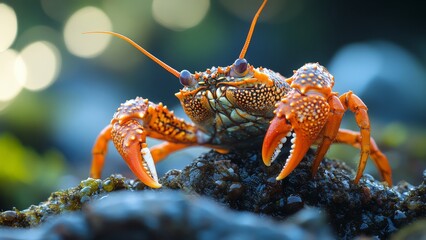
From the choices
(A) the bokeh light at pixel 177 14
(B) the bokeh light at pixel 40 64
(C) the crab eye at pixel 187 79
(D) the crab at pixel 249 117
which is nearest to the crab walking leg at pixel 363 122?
(D) the crab at pixel 249 117

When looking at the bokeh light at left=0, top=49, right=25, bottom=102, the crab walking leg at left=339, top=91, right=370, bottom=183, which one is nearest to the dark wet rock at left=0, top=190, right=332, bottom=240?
the crab walking leg at left=339, top=91, right=370, bottom=183

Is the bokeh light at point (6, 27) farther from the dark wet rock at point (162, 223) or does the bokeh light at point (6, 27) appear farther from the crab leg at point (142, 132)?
the dark wet rock at point (162, 223)

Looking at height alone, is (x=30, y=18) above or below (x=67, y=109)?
above

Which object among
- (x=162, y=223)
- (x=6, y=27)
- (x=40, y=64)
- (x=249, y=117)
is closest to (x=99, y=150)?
(x=249, y=117)

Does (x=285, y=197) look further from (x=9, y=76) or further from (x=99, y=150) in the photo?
(x=9, y=76)

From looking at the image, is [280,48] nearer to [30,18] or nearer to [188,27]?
[188,27]

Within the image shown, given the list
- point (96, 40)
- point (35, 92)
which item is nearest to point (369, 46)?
point (96, 40)
